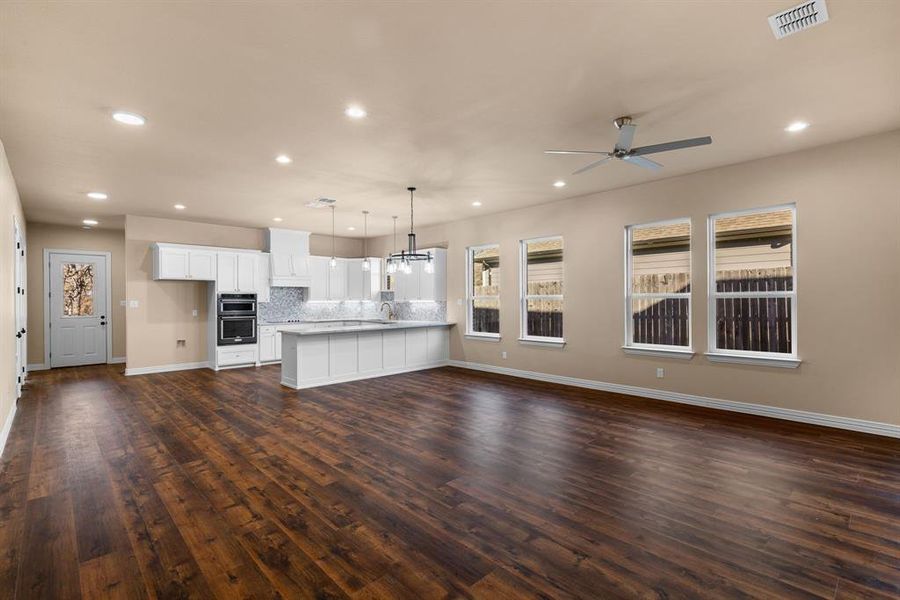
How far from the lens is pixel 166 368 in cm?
790

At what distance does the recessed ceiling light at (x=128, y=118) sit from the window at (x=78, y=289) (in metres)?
6.89


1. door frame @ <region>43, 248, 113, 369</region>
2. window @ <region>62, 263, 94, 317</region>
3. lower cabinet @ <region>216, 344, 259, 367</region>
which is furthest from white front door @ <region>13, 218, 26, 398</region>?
lower cabinet @ <region>216, 344, 259, 367</region>

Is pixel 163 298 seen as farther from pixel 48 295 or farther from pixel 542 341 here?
pixel 542 341

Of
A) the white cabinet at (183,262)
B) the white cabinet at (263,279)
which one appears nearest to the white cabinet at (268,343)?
the white cabinet at (263,279)

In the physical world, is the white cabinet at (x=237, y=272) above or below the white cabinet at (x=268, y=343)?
above

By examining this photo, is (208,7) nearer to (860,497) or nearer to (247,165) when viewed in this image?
(247,165)

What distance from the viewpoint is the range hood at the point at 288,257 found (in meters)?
8.70

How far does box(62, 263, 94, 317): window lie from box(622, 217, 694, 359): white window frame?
10.1m

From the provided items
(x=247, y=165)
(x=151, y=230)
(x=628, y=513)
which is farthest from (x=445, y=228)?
(x=628, y=513)

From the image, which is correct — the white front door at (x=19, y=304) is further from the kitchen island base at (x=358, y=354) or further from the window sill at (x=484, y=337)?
the window sill at (x=484, y=337)

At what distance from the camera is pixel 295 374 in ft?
20.6

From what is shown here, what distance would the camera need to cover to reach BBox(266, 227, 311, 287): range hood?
8695 millimetres

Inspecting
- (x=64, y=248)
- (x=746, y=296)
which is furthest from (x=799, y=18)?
(x=64, y=248)

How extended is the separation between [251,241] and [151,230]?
5.64 feet
